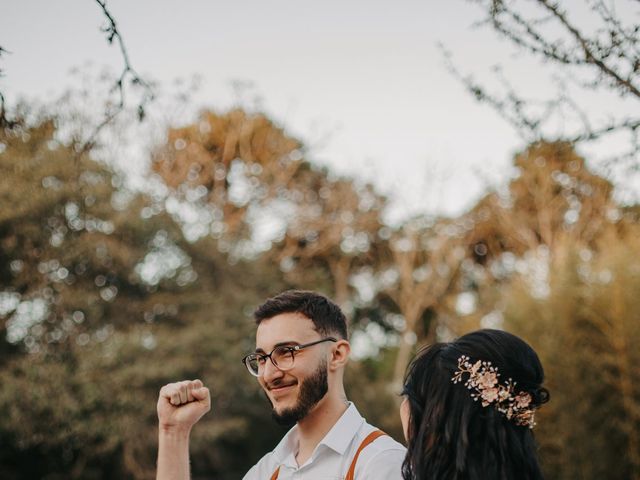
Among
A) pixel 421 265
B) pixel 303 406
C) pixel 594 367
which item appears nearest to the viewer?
pixel 303 406

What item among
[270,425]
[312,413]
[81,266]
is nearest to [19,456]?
[81,266]

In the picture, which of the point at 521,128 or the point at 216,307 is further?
the point at 216,307

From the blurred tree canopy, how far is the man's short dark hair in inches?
161

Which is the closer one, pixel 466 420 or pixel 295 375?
pixel 466 420

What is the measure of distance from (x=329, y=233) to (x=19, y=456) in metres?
10.2

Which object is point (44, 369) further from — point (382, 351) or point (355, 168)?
point (382, 351)

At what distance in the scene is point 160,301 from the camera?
471 inches

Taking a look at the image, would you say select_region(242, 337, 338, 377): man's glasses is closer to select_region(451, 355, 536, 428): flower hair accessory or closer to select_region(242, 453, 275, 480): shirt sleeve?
select_region(242, 453, 275, 480): shirt sleeve

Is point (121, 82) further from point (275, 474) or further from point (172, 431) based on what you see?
point (275, 474)

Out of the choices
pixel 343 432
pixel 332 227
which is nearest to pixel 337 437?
pixel 343 432

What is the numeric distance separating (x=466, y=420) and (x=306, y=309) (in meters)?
0.74

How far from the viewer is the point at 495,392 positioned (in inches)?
70.2

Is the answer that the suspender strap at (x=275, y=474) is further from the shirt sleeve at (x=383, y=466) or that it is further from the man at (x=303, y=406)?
the shirt sleeve at (x=383, y=466)

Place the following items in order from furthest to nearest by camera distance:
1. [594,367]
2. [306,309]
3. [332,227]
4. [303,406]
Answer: [332,227], [594,367], [306,309], [303,406]
